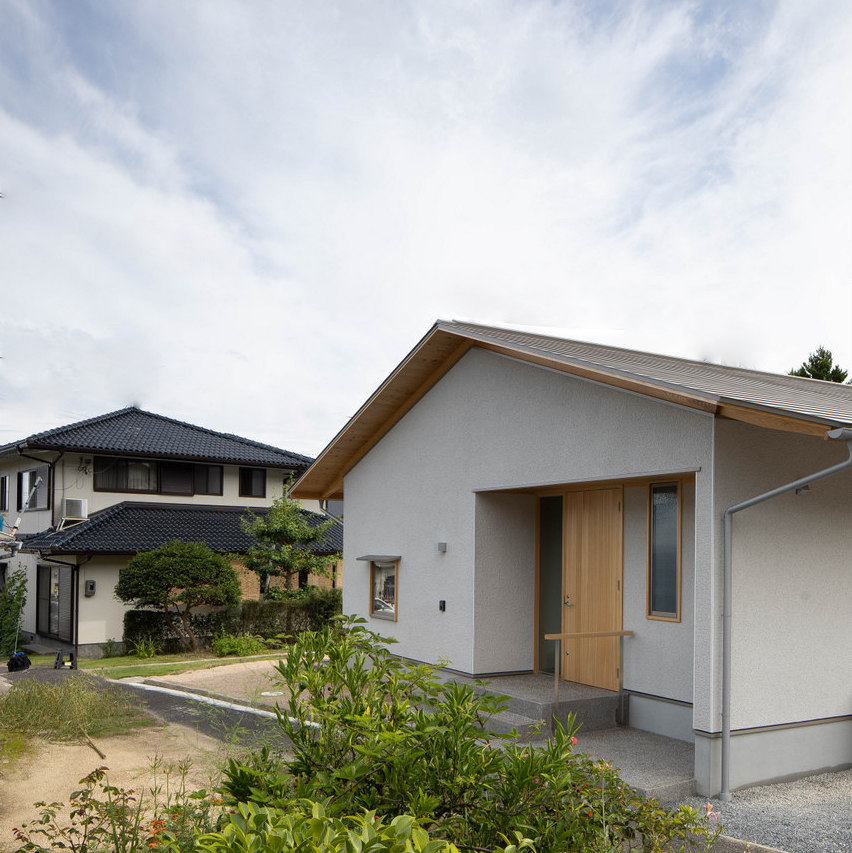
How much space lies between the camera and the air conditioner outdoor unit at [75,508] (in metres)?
21.9

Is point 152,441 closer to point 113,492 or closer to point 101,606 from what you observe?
point 113,492

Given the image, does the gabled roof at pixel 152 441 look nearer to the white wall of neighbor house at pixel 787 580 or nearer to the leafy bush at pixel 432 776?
the white wall of neighbor house at pixel 787 580

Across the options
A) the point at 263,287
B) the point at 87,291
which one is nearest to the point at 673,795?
the point at 87,291

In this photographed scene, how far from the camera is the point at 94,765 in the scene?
316 inches

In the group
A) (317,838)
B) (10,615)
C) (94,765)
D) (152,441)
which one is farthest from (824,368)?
(317,838)

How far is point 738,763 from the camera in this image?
7.24m

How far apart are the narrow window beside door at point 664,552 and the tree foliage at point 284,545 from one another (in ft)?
42.8

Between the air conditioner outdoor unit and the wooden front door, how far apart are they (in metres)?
15.9

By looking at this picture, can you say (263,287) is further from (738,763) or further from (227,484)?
(738,763)

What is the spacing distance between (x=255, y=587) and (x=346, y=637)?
20.0 m

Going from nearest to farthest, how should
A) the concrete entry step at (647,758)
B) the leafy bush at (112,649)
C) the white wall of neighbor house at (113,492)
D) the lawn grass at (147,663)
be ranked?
the concrete entry step at (647,758), the lawn grass at (147,663), the leafy bush at (112,649), the white wall of neighbor house at (113,492)

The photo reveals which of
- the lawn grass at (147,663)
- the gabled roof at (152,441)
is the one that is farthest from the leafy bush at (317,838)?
Result: the gabled roof at (152,441)

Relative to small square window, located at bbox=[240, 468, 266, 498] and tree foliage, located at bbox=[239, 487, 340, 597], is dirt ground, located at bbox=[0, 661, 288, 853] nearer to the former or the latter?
tree foliage, located at bbox=[239, 487, 340, 597]

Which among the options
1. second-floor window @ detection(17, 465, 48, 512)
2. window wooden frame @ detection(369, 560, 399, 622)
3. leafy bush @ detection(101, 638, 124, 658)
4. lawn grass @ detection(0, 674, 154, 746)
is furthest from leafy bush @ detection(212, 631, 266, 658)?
lawn grass @ detection(0, 674, 154, 746)
